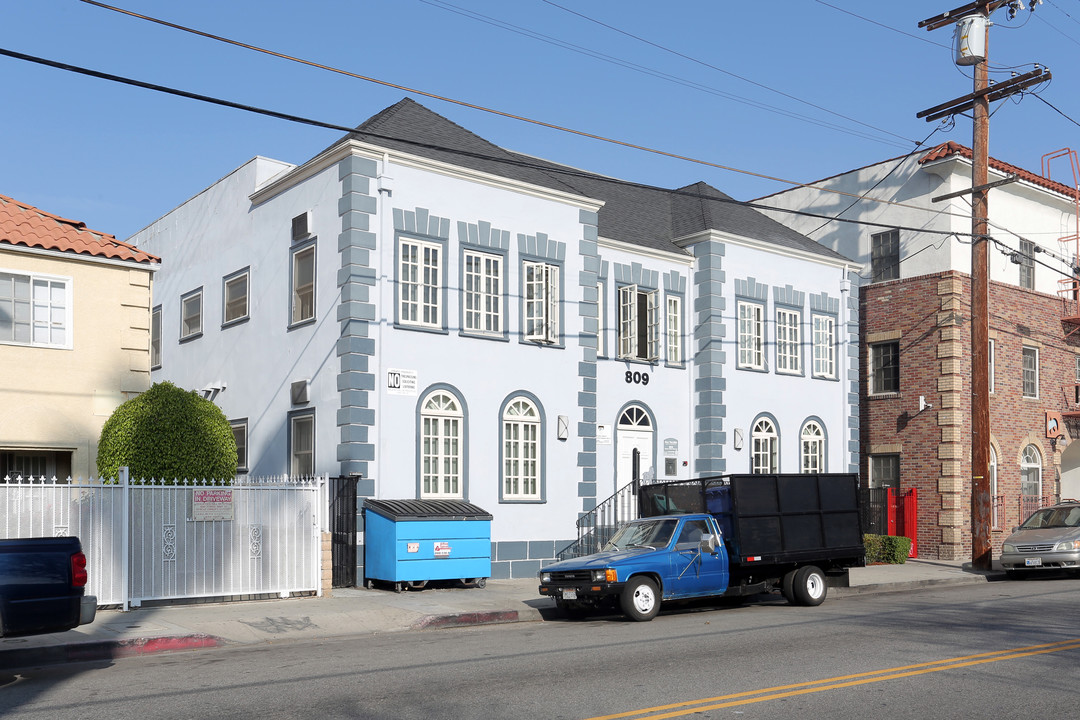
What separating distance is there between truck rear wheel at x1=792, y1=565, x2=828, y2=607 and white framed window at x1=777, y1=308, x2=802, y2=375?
413 inches

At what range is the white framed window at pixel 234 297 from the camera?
2297 centimetres

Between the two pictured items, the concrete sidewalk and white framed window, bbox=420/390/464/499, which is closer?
the concrete sidewalk

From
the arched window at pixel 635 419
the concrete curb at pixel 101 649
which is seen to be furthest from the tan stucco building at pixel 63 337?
the arched window at pixel 635 419

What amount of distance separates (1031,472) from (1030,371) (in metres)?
2.93

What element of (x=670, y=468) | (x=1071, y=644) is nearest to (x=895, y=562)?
(x=670, y=468)

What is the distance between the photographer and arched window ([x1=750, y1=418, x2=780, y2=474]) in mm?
26328

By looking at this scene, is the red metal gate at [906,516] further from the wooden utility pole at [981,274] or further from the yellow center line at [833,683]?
the yellow center line at [833,683]

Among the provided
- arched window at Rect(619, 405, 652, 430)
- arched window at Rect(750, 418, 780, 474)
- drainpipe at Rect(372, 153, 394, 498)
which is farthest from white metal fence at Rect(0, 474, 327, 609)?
arched window at Rect(750, 418, 780, 474)

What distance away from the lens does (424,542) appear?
1786cm

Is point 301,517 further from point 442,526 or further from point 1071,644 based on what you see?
point 1071,644

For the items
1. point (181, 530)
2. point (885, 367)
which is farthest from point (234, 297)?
point (885, 367)

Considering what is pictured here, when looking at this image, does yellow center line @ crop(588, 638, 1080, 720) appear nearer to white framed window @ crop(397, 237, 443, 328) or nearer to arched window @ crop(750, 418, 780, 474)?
white framed window @ crop(397, 237, 443, 328)

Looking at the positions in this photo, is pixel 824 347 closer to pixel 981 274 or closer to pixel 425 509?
pixel 981 274

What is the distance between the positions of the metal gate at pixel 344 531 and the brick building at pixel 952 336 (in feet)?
54.5
